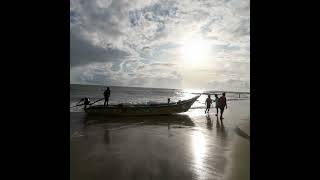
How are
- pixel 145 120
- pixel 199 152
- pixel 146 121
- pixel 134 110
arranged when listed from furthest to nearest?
pixel 134 110 → pixel 145 120 → pixel 146 121 → pixel 199 152

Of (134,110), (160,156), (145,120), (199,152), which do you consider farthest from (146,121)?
(160,156)

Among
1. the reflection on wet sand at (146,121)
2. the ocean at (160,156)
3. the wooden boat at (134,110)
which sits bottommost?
the ocean at (160,156)

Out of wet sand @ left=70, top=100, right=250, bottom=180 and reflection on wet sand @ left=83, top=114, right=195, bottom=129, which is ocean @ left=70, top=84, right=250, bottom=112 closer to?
reflection on wet sand @ left=83, top=114, right=195, bottom=129

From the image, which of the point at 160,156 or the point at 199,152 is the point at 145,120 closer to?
the point at 199,152

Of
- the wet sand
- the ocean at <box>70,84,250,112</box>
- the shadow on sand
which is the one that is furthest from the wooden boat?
the wet sand

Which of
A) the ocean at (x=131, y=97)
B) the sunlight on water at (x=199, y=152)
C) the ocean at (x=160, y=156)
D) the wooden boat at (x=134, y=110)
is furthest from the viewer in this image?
the ocean at (x=131, y=97)

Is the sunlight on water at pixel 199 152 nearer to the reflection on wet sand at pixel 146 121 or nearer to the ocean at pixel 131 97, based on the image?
the reflection on wet sand at pixel 146 121

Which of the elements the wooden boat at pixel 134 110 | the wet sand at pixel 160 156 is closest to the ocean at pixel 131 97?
the wooden boat at pixel 134 110

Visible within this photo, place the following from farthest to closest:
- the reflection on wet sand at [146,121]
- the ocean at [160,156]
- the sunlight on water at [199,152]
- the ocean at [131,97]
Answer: the ocean at [131,97]
the reflection on wet sand at [146,121]
the sunlight on water at [199,152]
the ocean at [160,156]

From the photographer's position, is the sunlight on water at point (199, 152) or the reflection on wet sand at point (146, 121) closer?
the sunlight on water at point (199, 152)
